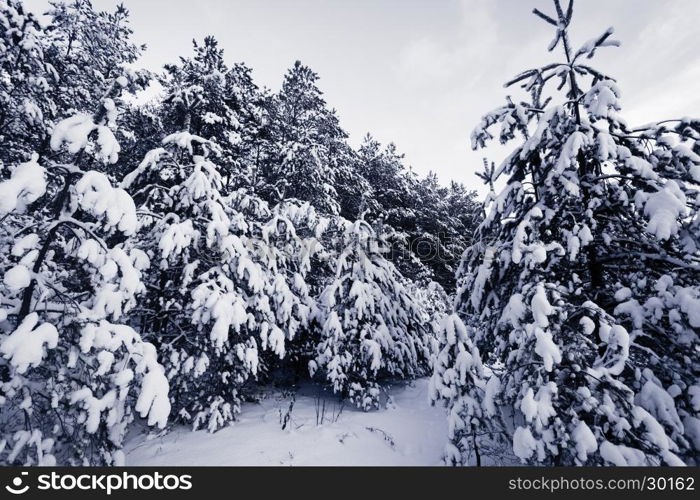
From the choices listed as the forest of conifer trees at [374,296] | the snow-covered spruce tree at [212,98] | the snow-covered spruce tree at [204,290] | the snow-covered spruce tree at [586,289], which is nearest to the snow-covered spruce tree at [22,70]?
the forest of conifer trees at [374,296]

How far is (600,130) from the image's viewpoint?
4.47 m

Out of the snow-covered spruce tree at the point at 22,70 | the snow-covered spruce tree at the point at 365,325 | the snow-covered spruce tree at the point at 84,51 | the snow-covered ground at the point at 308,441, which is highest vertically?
the snow-covered spruce tree at the point at 84,51

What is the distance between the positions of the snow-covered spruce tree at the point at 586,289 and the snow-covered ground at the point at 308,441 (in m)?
1.97

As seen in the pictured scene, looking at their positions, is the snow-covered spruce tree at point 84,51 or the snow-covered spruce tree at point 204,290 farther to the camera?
the snow-covered spruce tree at point 84,51

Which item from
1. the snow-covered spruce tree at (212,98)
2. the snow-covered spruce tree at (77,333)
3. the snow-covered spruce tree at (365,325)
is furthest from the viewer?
the snow-covered spruce tree at (212,98)

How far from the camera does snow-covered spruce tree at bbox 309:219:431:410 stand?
770 cm

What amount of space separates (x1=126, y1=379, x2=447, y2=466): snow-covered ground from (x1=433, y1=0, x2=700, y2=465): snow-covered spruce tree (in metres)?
1.97

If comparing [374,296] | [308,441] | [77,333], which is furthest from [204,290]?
[374,296]

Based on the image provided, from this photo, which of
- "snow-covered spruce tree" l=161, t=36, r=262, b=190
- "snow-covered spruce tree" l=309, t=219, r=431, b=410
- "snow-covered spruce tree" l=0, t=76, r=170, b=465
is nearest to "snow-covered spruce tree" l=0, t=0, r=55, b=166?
"snow-covered spruce tree" l=161, t=36, r=262, b=190

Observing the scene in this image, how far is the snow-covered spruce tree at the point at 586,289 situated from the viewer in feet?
11.5

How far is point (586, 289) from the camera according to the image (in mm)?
4793

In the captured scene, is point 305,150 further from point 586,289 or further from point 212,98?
point 586,289

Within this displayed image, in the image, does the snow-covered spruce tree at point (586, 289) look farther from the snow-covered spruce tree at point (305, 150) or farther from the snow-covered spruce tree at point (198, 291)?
the snow-covered spruce tree at point (305, 150)
